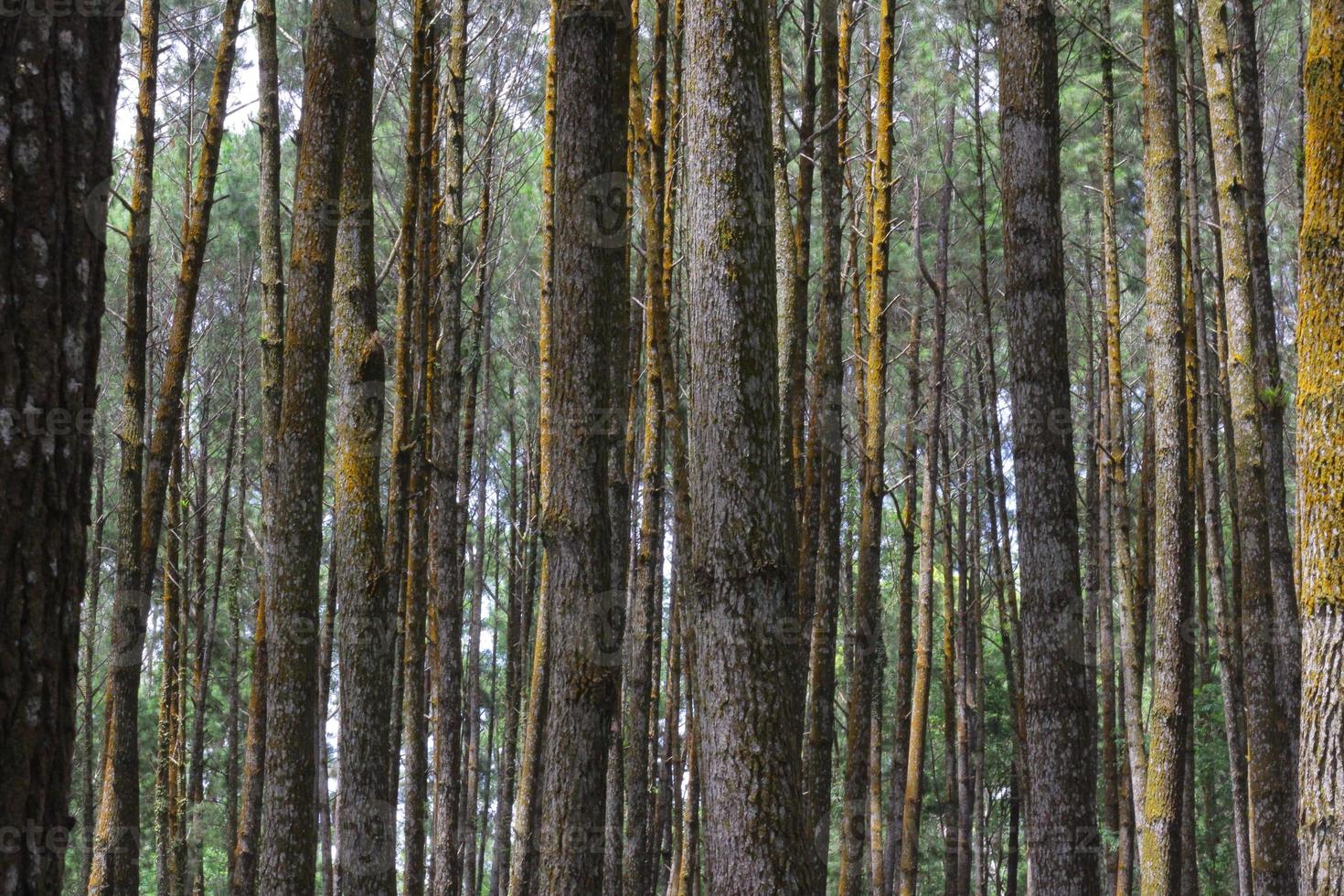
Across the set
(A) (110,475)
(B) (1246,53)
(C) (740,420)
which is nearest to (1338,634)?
(C) (740,420)

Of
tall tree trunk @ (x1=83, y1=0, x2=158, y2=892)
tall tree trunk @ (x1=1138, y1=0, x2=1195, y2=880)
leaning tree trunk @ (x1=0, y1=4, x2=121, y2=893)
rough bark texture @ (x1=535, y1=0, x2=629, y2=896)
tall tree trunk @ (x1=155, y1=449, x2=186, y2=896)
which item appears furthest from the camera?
tall tree trunk @ (x1=155, y1=449, x2=186, y2=896)

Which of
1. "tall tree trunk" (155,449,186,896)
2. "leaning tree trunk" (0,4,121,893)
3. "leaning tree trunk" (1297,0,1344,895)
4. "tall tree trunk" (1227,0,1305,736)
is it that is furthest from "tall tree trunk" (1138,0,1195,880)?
"tall tree trunk" (155,449,186,896)

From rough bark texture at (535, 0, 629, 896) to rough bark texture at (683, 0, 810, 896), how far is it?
82 centimetres

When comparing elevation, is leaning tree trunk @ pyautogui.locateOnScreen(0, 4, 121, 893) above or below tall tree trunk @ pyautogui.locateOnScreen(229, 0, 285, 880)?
below

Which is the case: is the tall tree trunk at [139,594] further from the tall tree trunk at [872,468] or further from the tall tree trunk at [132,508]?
the tall tree trunk at [872,468]

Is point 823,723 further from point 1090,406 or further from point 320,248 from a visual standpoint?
point 1090,406

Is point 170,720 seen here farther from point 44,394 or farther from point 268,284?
point 44,394

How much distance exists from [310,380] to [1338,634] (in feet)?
10.5

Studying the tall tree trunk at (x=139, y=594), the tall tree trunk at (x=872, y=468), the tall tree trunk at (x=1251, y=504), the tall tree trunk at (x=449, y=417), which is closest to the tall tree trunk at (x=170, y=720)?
the tall tree trunk at (x=449, y=417)

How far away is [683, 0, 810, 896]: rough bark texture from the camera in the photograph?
2844 mm

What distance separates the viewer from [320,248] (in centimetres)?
401

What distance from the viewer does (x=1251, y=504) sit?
5.42 metres

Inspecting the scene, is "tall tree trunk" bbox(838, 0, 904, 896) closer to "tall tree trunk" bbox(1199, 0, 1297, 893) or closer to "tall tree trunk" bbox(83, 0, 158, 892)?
"tall tree trunk" bbox(1199, 0, 1297, 893)

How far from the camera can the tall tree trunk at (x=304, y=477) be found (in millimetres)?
3771
